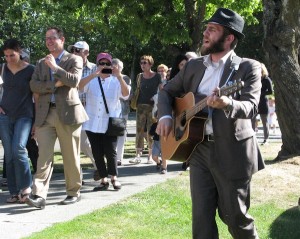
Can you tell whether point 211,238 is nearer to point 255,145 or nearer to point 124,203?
point 255,145

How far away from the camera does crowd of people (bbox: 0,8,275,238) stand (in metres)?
4.36

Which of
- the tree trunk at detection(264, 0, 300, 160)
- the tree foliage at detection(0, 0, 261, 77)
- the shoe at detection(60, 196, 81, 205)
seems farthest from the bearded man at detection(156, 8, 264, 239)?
the tree foliage at detection(0, 0, 261, 77)

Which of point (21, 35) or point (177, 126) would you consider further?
point (21, 35)

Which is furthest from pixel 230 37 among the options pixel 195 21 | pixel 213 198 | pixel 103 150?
pixel 195 21

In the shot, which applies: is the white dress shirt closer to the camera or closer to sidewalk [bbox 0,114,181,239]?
sidewalk [bbox 0,114,181,239]

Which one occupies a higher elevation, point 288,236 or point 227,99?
point 227,99

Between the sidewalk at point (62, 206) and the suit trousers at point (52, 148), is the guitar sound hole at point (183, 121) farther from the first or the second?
the suit trousers at point (52, 148)

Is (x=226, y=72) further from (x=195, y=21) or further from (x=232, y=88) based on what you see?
(x=195, y=21)

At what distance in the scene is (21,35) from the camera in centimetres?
5006

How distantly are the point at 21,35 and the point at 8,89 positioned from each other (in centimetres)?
4407

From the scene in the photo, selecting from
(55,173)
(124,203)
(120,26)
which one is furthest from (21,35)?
(124,203)

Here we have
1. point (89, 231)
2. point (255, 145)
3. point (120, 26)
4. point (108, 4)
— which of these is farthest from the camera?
point (120, 26)

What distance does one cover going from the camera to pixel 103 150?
816 centimetres

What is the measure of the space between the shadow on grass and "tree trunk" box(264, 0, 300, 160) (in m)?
3.76
